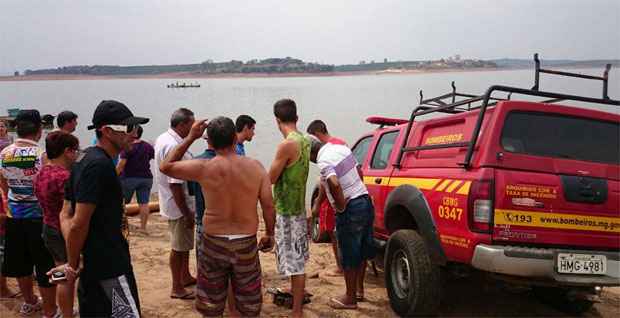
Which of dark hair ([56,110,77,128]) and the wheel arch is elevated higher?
dark hair ([56,110,77,128])

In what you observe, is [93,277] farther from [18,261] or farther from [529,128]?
[529,128]

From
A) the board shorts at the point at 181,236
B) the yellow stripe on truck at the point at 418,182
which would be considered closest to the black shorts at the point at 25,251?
the board shorts at the point at 181,236

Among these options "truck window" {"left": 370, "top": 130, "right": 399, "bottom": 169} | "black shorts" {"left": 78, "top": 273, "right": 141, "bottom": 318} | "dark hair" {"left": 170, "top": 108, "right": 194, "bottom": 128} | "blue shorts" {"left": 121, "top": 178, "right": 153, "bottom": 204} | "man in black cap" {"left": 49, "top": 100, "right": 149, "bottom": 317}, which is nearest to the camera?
"man in black cap" {"left": 49, "top": 100, "right": 149, "bottom": 317}

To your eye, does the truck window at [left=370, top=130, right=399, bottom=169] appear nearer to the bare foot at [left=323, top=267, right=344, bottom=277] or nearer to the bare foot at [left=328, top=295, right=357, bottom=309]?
the bare foot at [left=323, top=267, right=344, bottom=277]

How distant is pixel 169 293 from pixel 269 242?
1.91 meters

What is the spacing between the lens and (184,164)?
3.44 meters

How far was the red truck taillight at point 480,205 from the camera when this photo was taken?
362cm

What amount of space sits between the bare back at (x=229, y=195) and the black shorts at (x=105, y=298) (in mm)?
725

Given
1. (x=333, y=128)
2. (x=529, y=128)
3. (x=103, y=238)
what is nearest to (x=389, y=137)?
(x=529, y=128)

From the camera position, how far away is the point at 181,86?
13750cm

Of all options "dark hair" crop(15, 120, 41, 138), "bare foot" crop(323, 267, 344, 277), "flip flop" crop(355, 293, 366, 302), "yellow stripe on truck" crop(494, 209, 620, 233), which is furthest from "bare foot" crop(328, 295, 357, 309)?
"dark hair" crop(15, 120, 41, 138)

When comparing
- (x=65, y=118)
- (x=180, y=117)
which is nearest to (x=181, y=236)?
(x=180, y=117)

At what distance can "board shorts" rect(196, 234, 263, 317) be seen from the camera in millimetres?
3408

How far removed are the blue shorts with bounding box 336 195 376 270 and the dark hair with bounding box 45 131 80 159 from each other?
2.33 meters
